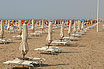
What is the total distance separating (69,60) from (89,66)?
112 cm

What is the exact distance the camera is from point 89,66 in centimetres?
696

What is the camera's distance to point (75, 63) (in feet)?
24.3

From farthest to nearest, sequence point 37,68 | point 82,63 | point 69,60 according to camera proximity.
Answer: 1. point 69,60
2. point 82,63
3. point 37,68

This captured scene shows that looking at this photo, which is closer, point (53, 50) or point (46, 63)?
point (46, 63)

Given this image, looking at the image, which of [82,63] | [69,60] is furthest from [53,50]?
[82,63]

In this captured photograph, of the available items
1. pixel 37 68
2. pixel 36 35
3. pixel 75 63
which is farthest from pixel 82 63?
pixel 36 35

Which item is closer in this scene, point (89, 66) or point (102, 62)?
point (89, 66)

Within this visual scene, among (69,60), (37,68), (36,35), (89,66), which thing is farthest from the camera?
(36,35)

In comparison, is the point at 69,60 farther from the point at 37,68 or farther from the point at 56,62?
the point at 37,68

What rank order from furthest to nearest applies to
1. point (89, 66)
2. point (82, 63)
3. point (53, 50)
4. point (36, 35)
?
point (36, 35) → point (53, 50) → point (82, 63) → point (89, 66)

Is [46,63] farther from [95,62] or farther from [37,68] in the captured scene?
[95,62]

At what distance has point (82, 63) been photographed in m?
7.42

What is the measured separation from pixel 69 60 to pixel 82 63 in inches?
25.5

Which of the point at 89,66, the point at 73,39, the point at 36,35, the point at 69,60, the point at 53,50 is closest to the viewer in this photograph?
the point at 89,66
